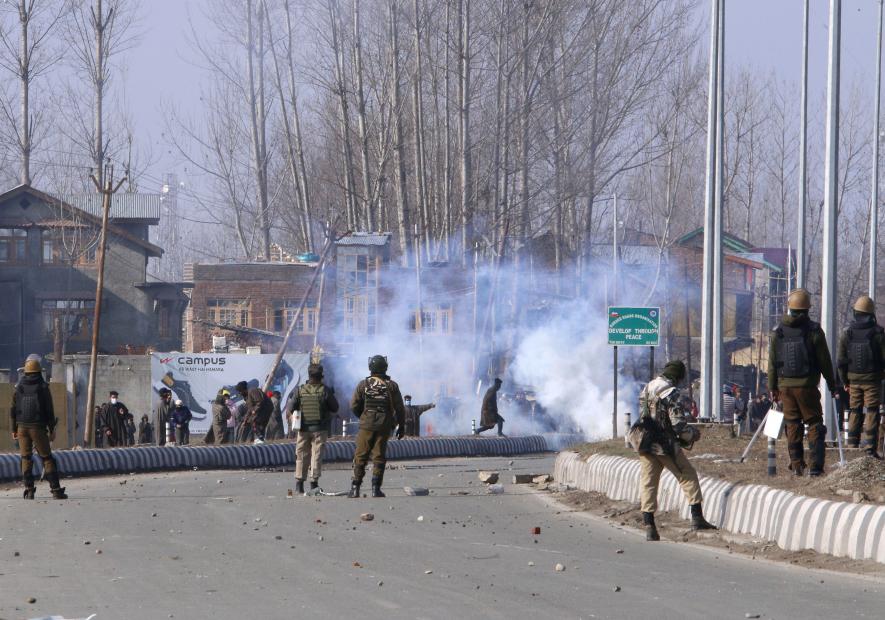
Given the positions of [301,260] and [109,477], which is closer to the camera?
[109,477]

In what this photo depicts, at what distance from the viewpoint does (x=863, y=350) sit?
15227 millimetres

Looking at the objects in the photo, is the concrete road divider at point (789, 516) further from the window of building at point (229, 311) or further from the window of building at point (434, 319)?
the window of building at point (229, 311)

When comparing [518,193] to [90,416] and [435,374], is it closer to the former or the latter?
[435,374]

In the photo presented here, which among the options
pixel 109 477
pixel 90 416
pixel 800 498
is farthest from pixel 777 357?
pixel 90 416

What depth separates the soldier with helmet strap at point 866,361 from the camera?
15.2 meters

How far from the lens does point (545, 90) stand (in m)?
55.1

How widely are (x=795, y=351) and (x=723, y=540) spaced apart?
2.16m

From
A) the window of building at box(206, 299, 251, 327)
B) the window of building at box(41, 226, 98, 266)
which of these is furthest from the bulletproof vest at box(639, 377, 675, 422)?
the window of building at box(206, 299, 251, 327)

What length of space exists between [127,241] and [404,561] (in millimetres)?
53111

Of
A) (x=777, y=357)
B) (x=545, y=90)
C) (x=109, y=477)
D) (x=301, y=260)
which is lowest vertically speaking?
(x=109, y=477)

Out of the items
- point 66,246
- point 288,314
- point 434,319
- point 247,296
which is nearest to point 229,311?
point 247,296

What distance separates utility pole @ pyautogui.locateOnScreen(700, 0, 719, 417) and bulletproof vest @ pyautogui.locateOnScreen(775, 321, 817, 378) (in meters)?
12.6

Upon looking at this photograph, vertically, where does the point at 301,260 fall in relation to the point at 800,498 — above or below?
above

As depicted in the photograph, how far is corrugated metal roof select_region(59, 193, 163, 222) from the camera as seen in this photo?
63.9m
